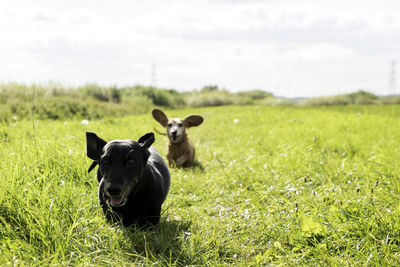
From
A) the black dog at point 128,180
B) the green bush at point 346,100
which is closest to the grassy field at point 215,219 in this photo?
the black dog at point 128,180

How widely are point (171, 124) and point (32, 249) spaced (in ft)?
11.6

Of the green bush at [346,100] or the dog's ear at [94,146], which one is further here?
the green bush at [346,100]

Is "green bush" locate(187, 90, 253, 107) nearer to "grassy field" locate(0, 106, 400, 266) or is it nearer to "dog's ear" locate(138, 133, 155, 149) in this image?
"grassy field" locate(0, 106, 400, 266)

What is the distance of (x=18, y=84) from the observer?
1516 centimetres

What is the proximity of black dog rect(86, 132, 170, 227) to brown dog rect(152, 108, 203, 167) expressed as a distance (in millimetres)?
2317

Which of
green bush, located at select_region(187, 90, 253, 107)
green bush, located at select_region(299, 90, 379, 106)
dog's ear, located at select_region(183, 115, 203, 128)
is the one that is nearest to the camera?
dog's ear, located at select_region(183, 115, 203, 128)

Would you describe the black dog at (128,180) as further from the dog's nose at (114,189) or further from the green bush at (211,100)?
the green bush at (211,100)

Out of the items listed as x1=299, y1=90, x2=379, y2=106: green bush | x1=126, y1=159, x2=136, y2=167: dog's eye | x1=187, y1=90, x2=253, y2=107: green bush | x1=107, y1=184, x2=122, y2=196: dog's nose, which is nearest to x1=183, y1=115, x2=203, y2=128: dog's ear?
x1=126, y1=159, x2=136, y2=167: dog's eye

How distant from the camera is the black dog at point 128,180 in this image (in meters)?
2.52

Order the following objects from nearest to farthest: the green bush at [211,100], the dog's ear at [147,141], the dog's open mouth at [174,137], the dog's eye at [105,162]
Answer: the dog's eye at [105,162], the dog's ear at [147,141], the dog's open mouth at [174,137], the green bush at [211,100]

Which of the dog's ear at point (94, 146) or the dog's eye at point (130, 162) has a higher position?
the dog's ear at point (94, 146)

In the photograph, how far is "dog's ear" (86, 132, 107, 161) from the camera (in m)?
2.87

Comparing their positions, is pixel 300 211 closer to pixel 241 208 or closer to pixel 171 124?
pixel 241 208

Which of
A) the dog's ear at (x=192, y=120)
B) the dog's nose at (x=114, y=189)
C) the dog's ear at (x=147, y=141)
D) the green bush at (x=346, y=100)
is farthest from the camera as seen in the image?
the green bush at (x=346, y=100)
